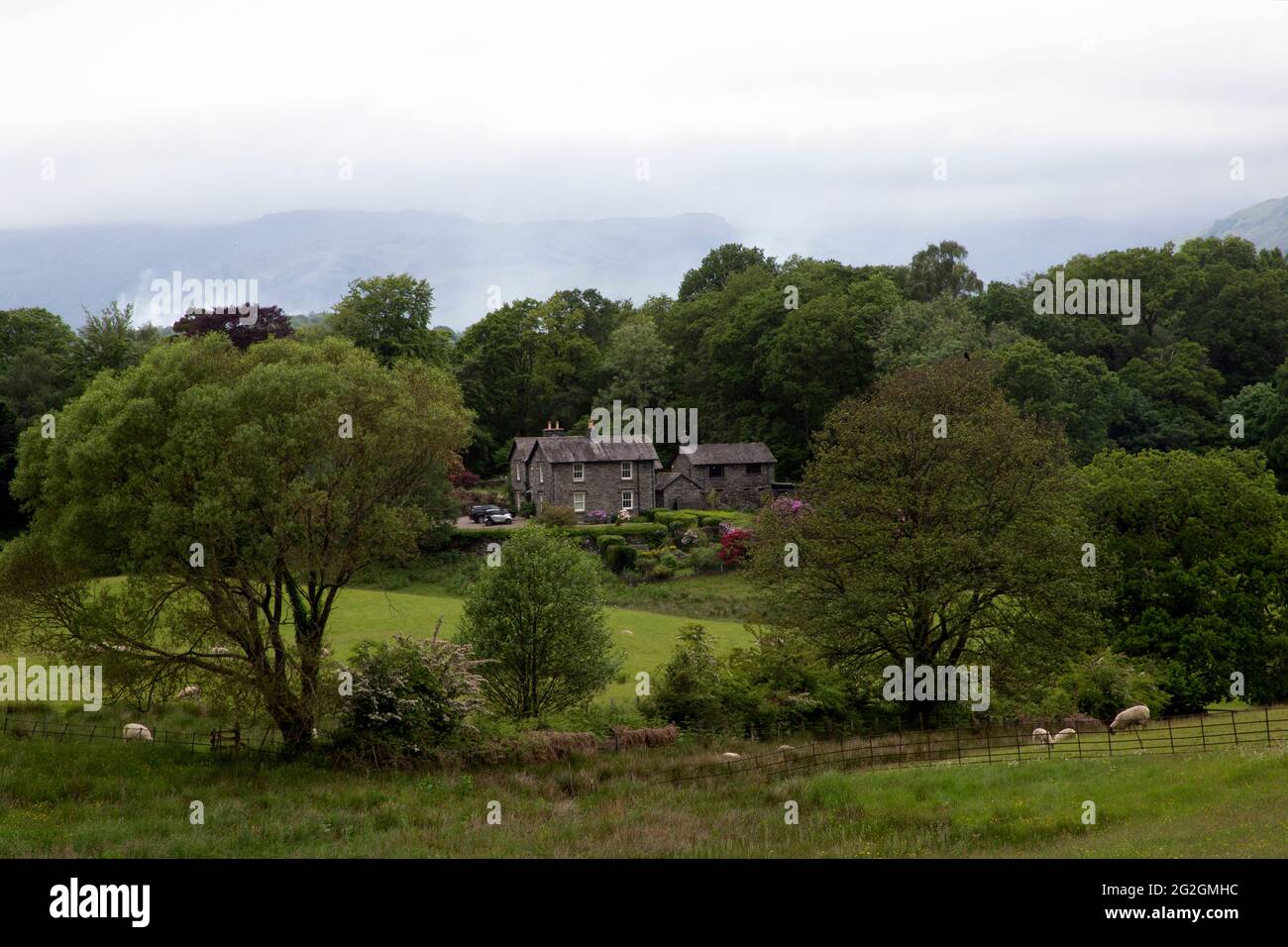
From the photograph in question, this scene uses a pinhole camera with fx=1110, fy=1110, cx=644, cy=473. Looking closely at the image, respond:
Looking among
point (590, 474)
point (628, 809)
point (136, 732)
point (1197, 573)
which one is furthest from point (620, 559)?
point (628, 809)

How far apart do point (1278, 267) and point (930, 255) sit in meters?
34.1

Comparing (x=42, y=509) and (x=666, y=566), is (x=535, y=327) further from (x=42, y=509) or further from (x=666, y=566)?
(x=42, y=509)

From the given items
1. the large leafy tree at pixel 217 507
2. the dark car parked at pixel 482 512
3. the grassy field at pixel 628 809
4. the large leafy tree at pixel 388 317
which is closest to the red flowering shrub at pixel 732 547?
the dark car parked at pixel 482 512

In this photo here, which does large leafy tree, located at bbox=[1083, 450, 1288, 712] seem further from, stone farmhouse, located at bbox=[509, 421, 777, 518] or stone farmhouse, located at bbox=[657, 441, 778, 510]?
stone farmhouse, located at bbox=[657, 441, 778, 510]

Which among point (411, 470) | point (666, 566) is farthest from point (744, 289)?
point (411, 470)

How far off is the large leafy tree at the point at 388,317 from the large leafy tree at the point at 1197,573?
186 feet

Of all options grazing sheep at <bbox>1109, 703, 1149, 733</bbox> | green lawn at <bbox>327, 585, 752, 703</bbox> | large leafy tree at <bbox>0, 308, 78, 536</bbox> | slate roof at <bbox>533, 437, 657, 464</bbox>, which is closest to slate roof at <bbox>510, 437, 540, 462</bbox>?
slate roof at <bbox>533, 437, 657, 464</bbox>

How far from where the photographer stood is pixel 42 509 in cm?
3033

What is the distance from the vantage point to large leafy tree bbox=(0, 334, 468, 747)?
28.3 meters

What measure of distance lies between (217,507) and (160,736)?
904 centimetres

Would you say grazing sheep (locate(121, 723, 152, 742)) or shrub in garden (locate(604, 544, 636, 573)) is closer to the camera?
grazing sheep (locate(121, 723, 152, 742))

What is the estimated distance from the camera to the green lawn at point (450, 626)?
4480 cm

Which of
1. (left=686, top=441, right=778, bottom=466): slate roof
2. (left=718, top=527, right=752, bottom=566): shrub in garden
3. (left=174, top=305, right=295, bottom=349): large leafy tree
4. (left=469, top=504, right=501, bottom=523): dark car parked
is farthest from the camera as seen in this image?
(left=686, top=441, right=778, bottom=466): slate roof

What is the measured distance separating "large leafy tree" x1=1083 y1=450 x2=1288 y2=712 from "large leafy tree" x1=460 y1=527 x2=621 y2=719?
19.8 m
